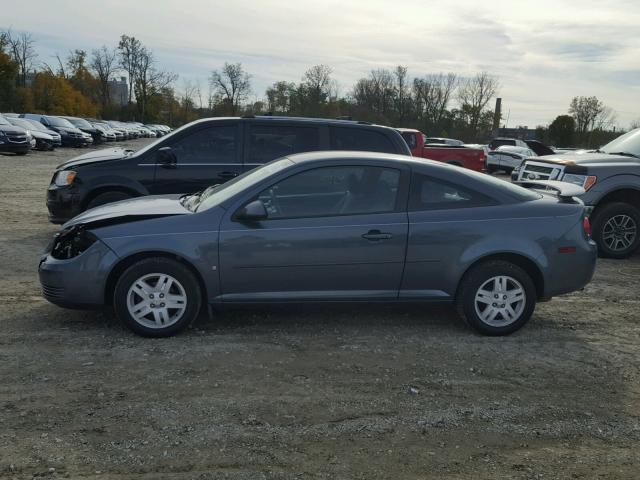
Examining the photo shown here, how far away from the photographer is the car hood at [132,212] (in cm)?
489

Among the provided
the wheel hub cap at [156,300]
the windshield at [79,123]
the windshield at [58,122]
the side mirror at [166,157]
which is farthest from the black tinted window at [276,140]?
the windshield at [79,123]

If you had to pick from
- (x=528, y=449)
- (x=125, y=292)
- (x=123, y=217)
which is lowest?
(x=528, y=449)

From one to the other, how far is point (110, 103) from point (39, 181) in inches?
2675

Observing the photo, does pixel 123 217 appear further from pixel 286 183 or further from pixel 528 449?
pixel 528 449

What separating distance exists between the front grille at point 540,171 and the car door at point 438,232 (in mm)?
4222

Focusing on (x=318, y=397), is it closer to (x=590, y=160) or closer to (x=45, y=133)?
(x=590, y=160)

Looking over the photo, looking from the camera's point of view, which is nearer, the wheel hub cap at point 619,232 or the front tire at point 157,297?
the front tire at point 157,297

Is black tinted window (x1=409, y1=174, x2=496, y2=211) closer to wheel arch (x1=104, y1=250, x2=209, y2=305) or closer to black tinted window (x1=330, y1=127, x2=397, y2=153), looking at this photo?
wheel arch (x1=104, y1=250, x2=209, y2=305)

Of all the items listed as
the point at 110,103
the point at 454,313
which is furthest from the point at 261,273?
the point at 110,103

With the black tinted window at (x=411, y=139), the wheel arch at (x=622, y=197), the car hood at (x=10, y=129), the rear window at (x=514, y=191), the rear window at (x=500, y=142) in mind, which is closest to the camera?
the rear window at (x=514, y=191)

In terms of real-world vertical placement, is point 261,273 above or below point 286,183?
below

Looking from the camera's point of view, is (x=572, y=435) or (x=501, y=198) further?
(x=501, y=198)

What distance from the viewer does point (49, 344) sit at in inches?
181

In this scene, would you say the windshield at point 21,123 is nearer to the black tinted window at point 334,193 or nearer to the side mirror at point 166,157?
the side mirror at point 166,157
